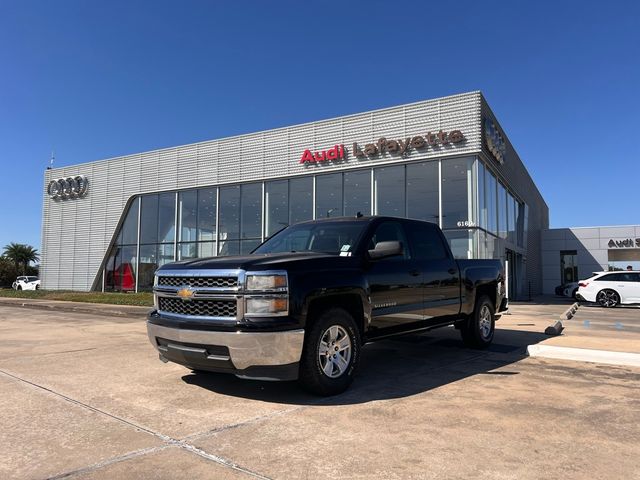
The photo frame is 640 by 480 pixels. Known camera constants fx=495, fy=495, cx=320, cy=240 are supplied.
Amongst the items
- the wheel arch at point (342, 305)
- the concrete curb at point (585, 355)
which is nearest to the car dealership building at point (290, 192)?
A: the concrete curb at point (585, 355)

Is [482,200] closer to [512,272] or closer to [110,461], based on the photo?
[512,272]

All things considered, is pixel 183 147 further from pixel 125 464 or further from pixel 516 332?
pixel 125 464

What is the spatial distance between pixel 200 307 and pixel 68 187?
31993 mm

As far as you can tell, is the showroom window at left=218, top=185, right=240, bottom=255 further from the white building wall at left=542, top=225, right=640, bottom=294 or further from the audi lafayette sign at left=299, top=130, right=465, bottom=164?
the white building wall at left=542, top=225, right=640, bottom=294

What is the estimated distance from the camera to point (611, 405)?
470 centimetres

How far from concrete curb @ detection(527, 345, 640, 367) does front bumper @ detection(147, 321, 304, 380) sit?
450cm

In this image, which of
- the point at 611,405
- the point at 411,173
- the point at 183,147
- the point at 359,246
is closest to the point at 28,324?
the point at 359,246

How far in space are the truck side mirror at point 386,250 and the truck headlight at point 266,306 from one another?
1.33 metres

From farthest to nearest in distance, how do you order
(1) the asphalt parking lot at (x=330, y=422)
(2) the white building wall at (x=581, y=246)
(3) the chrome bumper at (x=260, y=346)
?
(2) the white building wall at (x=581, y=246) < (3) the chrome bumper at (x=260, y=346) < (1) the asphalt parking lot at (x=330, y=422)

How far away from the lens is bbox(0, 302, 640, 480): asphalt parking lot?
324cm

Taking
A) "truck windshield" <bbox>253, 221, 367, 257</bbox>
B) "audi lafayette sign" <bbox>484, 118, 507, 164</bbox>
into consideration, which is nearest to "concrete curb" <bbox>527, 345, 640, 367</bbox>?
"truck windshield" <bbox>253, 221, 367, 257</bbox>

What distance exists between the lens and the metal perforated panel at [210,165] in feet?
64.0

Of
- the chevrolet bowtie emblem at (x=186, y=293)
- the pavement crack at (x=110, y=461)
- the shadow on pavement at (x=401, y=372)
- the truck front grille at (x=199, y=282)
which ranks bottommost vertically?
the pavement crack at (x=110, y=461)

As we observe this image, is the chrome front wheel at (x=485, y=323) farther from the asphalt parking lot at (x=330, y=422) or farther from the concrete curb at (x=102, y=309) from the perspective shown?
the concrete curb at (x=102, y=309)
